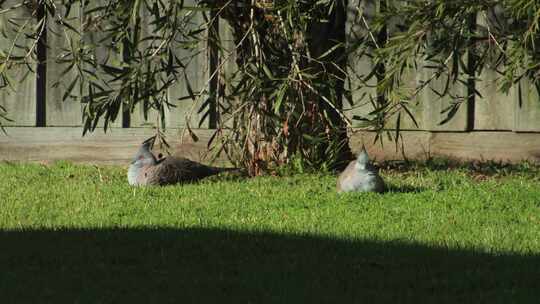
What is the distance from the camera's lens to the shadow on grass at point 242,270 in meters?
5.01

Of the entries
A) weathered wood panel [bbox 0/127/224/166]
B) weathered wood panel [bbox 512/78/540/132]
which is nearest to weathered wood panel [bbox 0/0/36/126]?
weathered wood panel [bbox 0/127/224/166]

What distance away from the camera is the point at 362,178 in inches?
324

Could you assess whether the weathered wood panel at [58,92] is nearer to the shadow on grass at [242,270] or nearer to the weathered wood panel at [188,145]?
the weathered wood panel at [188,145]

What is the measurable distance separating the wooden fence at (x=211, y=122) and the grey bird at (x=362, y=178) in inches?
65.5

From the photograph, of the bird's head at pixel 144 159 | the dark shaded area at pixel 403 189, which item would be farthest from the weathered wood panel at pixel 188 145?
the dark shaded area at pixel 403 189

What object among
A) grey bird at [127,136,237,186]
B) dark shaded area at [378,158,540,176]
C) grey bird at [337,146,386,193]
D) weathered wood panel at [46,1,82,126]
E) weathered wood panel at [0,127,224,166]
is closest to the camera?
grey bird at [337,146,386,193]

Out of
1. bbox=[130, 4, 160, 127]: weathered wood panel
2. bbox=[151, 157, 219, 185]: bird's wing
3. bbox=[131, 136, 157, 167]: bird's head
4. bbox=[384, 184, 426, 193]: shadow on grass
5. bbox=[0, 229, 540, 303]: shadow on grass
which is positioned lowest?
bbox=[0, 229, 540, 303]: shadow on grass

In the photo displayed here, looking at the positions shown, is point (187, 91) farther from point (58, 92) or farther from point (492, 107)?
point (492, 107)

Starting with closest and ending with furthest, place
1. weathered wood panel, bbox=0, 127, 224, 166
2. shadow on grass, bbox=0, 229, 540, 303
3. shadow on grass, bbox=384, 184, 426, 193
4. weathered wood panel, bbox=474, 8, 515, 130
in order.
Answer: shadow on grass, bbox=0, 229, 540, 303 < shadow on grass, bbox=384, 184, 426, 193 < weathered wood panel, bbox=474, 8, 515, 130 < weathered wood panel, bbox=0, 127, 224, 166

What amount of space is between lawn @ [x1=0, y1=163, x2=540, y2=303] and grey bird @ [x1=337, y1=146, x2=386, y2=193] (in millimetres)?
93

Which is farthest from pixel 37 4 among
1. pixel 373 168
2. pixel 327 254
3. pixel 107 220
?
pixel 327 254

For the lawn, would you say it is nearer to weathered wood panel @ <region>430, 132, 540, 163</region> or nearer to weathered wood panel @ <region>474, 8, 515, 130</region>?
weathered wood panel @ <region>430, 132, 540, 163</region>

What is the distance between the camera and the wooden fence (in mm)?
10070

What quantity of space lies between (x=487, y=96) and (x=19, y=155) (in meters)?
4.85
